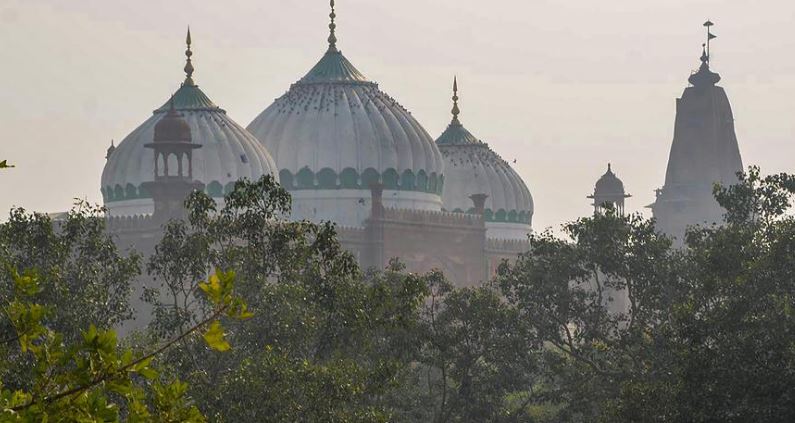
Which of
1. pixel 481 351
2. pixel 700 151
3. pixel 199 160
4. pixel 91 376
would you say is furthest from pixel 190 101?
pixel 91 376

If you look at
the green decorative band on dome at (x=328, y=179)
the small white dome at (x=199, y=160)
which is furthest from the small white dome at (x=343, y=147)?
the small white dome at (x=199, y=160)

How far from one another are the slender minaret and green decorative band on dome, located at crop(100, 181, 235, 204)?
3543 cm

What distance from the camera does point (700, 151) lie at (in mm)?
87000

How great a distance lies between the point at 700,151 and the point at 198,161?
126ft

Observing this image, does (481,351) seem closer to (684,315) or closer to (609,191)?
(684,315)

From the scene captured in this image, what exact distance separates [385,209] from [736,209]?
2598 centimetres

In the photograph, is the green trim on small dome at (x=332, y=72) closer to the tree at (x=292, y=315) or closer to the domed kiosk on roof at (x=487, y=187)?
the domed kiosk on roof at (x=487, y=187)

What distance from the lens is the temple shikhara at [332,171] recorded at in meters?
51.8

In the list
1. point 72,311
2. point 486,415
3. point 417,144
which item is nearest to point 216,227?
point 72,311

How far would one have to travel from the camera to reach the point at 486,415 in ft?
96.9

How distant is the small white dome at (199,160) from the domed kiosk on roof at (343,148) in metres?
2.21

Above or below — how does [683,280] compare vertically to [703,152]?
below

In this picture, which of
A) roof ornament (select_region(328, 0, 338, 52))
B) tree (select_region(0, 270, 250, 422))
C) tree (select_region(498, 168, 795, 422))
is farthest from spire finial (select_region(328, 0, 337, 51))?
tree (select_region(0, 270, 250, 422))

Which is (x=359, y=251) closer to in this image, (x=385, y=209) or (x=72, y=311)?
(x=385, y=209)
